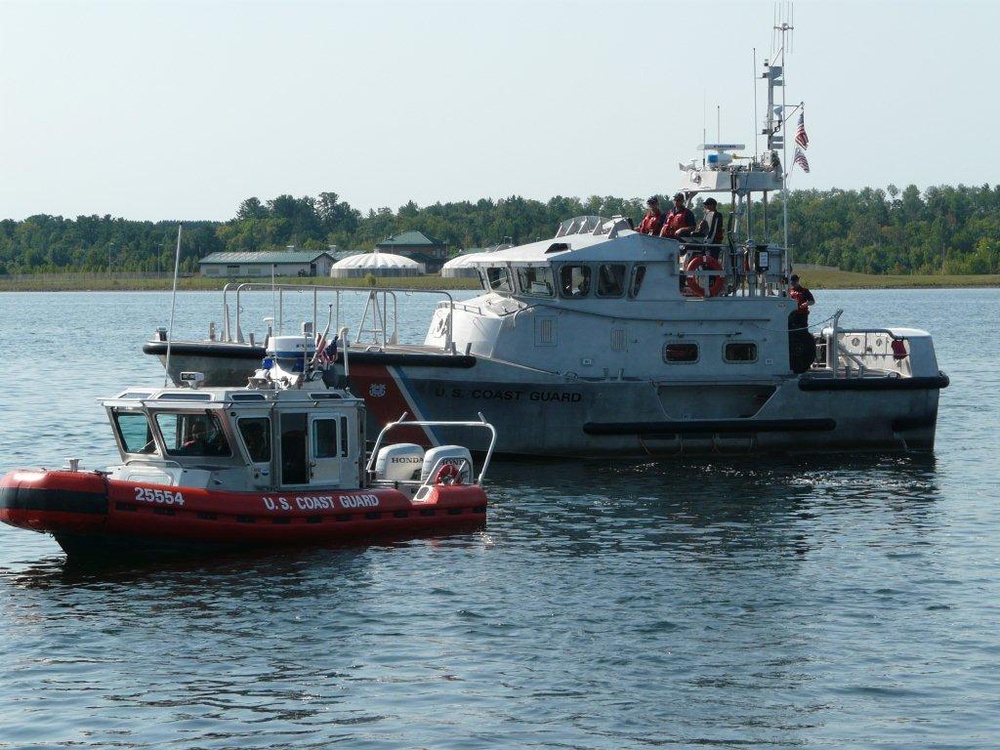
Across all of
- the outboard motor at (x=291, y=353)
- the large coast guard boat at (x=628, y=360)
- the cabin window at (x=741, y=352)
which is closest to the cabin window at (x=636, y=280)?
the large coast guard boat at (x=628, y=360)

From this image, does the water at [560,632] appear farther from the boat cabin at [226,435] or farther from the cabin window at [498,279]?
the cabin window at [498,279]

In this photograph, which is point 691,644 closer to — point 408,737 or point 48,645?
point 408,737

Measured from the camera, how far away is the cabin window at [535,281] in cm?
2778

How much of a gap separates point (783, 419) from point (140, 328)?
64.8m

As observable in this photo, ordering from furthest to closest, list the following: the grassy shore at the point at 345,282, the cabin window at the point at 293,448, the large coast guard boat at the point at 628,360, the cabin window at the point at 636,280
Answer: the grassy shore at the point at 345,282 < the cabin window at the point at 636,280 < the large coast guard boat at the point at 628,360 < the cabin window at the point at 293,448

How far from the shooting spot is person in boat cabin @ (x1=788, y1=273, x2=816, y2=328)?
2877 cm

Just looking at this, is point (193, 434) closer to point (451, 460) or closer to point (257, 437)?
point (257, 437)

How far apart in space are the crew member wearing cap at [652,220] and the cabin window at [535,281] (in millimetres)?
2361

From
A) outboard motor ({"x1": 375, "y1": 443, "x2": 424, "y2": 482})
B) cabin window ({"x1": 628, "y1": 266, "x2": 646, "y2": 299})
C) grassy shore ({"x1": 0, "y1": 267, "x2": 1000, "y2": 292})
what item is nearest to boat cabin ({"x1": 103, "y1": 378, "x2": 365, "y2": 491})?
outboard motor ({"x1": 375, "y1": 443, "x2": 424, "y2": 482})

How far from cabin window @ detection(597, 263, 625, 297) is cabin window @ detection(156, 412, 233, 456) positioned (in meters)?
10.0

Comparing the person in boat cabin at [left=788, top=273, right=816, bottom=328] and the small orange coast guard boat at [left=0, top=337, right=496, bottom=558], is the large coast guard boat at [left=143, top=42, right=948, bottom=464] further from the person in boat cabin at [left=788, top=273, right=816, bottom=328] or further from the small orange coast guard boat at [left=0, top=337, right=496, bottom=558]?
the small orange coast guard boat at [left=0, top=337, right=496, bottom=558]

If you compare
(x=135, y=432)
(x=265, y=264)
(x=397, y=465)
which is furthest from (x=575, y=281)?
(x=265, y=264)

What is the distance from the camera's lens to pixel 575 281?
90.9 ft

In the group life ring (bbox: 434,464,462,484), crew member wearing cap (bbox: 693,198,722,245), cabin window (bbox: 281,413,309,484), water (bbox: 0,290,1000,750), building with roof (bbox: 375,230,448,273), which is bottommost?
water (bbox: 0,290,1000,750)
